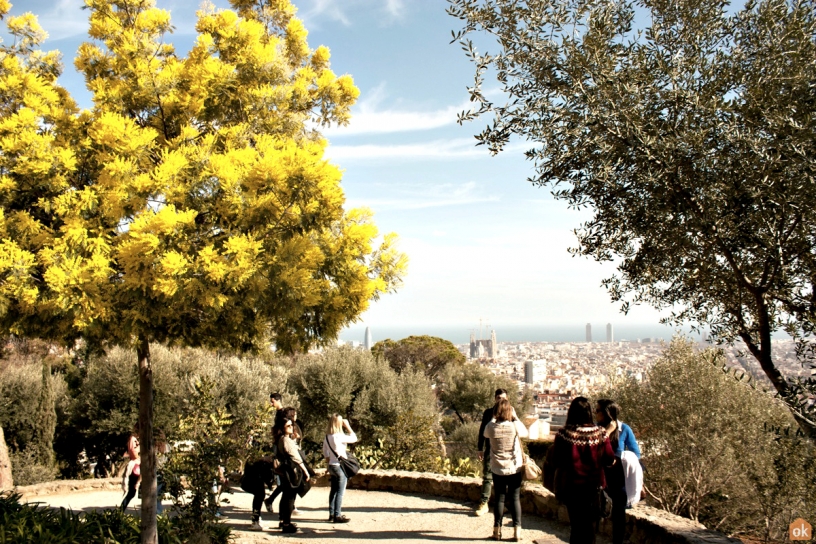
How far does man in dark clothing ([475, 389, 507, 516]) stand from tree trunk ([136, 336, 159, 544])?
413cm

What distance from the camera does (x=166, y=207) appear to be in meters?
5.92

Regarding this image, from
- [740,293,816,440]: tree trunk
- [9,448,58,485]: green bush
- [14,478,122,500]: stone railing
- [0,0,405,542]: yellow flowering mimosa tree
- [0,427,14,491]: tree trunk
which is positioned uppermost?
[0,0,405,542]: yellow flowering mimosa tree

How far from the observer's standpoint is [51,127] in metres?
7.22

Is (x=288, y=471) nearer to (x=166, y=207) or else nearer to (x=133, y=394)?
(x=166, y=207)

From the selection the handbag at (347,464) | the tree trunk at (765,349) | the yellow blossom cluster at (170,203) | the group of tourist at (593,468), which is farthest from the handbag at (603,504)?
the handbag at (347,464)

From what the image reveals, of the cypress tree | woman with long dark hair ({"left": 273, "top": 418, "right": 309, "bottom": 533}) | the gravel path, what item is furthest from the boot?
the cypress tree

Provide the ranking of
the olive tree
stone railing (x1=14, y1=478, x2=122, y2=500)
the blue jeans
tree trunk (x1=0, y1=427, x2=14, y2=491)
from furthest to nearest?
tree trunk (x1=0, y1=427, x2=14, y2=491), stone railing (x1=14, y1=478, x2=122, y2=500), the blue jeans, the olive tree

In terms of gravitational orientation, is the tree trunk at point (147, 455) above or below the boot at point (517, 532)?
above

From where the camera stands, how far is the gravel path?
311 inches

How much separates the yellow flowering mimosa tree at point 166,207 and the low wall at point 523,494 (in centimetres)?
408

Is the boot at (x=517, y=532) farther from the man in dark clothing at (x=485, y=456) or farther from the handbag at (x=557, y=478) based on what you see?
the handbag at (x=557, y=478)

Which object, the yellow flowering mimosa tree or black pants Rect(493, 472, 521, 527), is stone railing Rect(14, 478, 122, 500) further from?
black pants Rect(493, 472, 521, 527)

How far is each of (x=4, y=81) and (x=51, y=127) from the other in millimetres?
784

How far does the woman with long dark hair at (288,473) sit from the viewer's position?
8.41 meters
